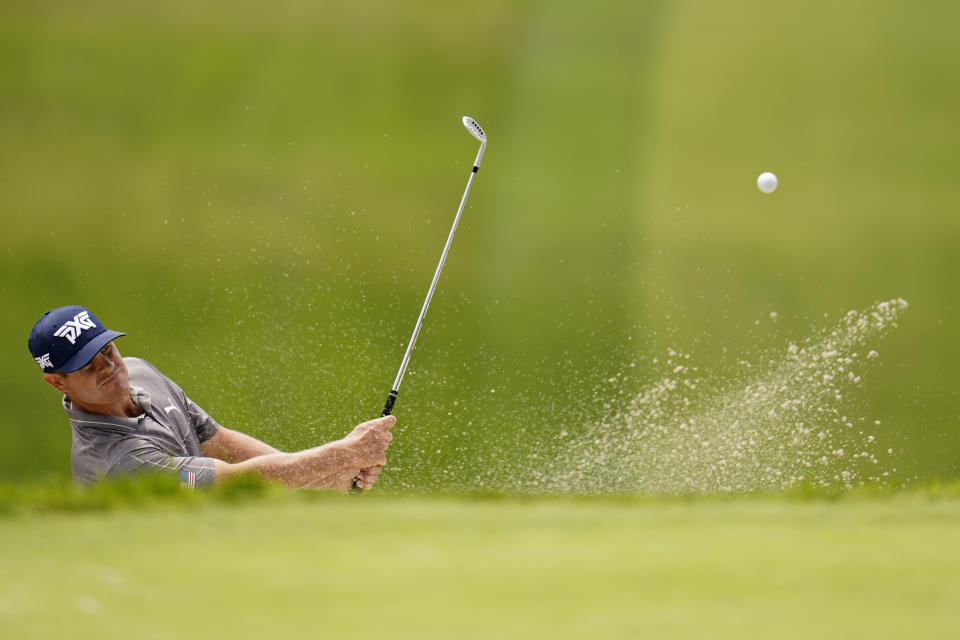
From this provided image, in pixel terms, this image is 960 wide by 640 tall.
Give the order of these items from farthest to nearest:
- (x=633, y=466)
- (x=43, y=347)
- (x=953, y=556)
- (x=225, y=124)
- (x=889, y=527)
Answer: (x=225, y=124) < (x=633, y=466) < (x=43, y=347) < (x=889, y=527) < (x=953, y=556)

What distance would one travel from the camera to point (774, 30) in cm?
343

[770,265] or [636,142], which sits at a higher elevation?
[636,142]

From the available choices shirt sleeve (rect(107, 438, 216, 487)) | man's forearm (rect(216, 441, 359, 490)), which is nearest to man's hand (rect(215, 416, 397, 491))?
man's forearm (rect(216, 441, 359, 490))

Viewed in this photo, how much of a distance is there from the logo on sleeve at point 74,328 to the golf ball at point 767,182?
2.21m

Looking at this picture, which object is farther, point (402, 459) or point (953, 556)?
point (402, 459)

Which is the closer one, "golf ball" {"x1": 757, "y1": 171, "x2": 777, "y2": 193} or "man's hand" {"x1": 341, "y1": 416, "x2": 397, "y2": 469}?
"man's hand" {"x1": 341, "y1": 416, "x2": 397, "y2": 469}

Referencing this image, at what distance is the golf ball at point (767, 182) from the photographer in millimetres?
3367

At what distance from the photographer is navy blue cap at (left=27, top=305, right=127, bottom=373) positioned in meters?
2.21

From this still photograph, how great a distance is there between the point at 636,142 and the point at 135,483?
2.54 m

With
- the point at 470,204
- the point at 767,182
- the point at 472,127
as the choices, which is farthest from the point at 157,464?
the point at 767,182

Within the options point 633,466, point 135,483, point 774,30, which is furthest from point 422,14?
point 135,483

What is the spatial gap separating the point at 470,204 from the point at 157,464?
5.51 feet

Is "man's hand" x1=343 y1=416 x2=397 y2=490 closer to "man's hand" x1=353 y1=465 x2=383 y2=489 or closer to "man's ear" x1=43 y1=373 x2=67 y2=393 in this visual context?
"man's hand" x1=353 y1=465 x2=383 y2=489

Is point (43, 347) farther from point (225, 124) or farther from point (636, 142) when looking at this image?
point (636, 142)
